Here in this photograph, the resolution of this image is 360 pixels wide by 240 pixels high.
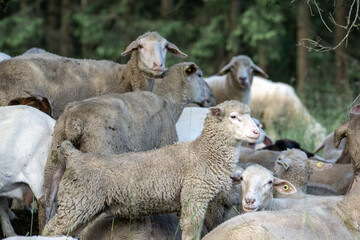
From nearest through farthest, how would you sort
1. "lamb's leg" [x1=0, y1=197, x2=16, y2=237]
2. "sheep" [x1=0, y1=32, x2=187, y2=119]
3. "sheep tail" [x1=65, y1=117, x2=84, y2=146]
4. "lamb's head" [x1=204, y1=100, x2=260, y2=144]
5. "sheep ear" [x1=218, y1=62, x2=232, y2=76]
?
"lamb's head" [x1=204, y1=100, x2=260, y2=144]
"sheep tail" [x1=65, y1=117, x2=84, y2=146]
"lamb's leg" [x1=0, y1=197, x2=16, y2=237]
"sheep" [x1=0, y1=32, x2=187, y2=119]
"sheep ear" [x1=218, y1=62, x2=232, y2=76]

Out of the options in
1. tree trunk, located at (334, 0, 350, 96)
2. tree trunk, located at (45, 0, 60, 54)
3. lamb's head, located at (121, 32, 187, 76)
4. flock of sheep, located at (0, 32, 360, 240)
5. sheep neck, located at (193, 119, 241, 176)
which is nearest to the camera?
flock of sheep, located at (0, 32, 360, 240)

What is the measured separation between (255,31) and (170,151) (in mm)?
13295

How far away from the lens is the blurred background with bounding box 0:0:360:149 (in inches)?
737

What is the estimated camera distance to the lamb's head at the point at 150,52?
8.51 meters

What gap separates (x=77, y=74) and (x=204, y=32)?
43.1 ft

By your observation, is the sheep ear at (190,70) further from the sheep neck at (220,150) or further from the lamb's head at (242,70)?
the lamb's head at (242,70)

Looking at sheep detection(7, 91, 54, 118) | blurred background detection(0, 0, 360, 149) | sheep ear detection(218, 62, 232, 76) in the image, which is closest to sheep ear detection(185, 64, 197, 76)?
sheep detection(7, 91, 54, 118)

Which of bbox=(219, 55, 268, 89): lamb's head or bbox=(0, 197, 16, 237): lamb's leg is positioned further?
bbox=(219, 55, 268, 89): lamb's head

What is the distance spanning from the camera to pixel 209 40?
20.8 m

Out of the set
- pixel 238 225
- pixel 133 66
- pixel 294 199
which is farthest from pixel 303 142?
pixel 238 225

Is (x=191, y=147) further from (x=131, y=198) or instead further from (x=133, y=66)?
(x=133, y=66)

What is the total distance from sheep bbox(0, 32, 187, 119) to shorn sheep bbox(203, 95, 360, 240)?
3360 mm

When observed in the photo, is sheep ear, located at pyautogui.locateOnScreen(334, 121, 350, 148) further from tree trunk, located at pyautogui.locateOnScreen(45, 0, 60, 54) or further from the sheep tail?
tree trunk, located at pyautogui.locateOnScreen(45, 0, 60, 54)

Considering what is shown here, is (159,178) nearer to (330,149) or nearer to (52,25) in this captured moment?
(330,149)
